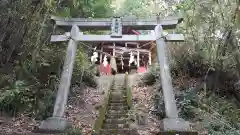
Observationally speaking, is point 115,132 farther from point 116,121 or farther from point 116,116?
point 116,116

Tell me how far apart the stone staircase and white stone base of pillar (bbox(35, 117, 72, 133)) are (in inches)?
43.1

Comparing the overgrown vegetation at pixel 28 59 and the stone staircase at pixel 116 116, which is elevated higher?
the overgrown vegetation at pixel 28 59

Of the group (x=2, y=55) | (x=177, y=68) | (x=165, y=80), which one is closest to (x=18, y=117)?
(x=2, y=55)

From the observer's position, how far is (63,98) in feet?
29.4

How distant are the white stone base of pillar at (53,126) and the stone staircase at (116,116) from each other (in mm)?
1095

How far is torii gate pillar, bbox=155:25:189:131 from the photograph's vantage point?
8.24 m

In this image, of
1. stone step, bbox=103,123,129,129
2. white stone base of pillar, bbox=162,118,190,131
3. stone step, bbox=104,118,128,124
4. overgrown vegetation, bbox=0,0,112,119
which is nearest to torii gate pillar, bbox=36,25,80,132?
overgrown vegetation, bbox=0,0,112,119

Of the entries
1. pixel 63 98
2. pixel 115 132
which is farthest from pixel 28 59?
pixel 115 132

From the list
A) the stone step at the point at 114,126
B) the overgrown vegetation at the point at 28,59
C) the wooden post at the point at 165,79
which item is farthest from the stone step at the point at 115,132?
the overgrown vegetation at the point at 28,59

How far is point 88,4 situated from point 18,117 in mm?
7656

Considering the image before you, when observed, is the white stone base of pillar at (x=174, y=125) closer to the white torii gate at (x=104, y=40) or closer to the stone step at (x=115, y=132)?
the white torii gate at (x=104, y=40)

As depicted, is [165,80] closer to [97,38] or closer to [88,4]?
[97,38]

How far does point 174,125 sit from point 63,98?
3386mm

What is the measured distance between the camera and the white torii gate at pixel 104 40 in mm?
8328
